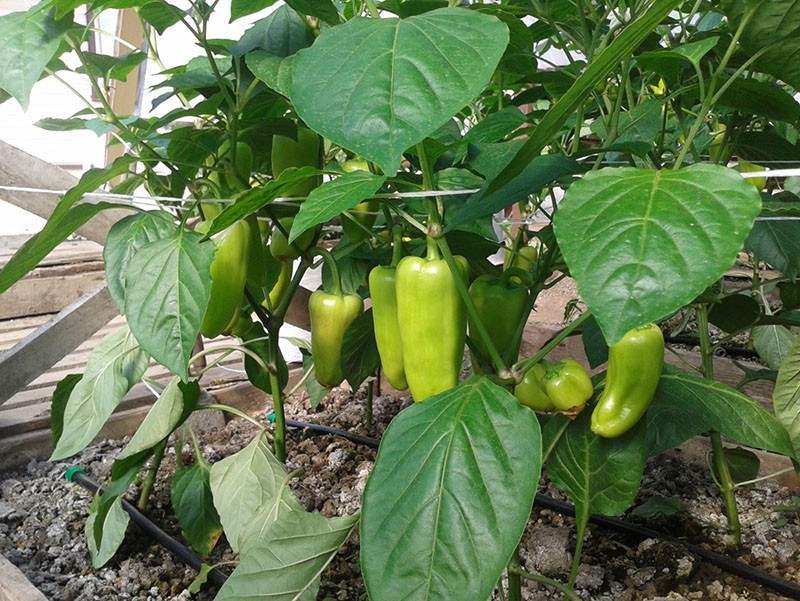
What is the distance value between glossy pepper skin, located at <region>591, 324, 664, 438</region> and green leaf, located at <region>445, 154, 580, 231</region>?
0.49ft

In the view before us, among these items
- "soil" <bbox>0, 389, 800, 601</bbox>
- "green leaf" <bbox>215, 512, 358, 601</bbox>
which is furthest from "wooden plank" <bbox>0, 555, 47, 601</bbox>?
"green leaf" <bbox>215, 512, 358, 601</bbox>

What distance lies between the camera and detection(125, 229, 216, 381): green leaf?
2.16 feet

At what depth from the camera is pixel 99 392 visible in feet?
3.06

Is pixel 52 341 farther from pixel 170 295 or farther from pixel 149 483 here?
pixel 170 295

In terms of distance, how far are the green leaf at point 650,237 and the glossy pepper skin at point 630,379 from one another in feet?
0.64

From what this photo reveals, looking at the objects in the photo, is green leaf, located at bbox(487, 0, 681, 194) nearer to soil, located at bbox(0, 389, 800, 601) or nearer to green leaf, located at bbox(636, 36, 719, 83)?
green leaf, located at bbox(636, 36, 719, 83)

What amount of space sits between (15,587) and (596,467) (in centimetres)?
71

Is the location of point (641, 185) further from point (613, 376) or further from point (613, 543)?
point (613, 543)

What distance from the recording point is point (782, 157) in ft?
2.93

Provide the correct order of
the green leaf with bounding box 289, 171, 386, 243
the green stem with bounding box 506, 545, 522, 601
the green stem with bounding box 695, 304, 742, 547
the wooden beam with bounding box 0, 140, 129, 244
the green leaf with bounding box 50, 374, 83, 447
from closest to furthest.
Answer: the green leaf with bounding box 289, 171, 386, 243, the green stem with bounding box 506, 545, 522, 601, the green stem with bounding box 695, 304, 742, 547, the green leaf with bounding box 50, 374, 83, 447, the wooden beam with bounding box 0, 140, 129, 244

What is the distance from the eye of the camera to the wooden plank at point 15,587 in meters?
0.90

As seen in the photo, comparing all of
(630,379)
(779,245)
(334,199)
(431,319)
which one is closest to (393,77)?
(334,199)

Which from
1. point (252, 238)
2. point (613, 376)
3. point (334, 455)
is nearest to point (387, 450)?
point (613, 376)

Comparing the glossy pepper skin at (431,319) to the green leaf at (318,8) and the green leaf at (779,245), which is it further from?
the green leaf at (779,245)
